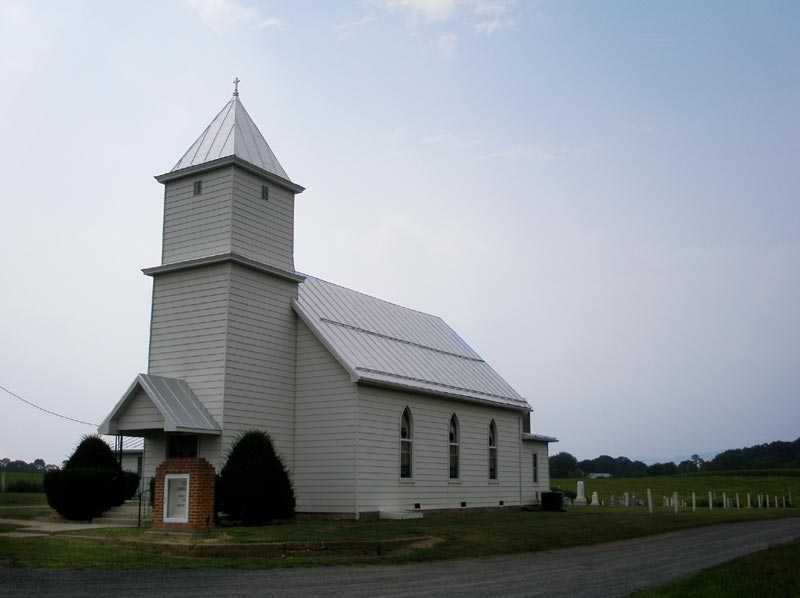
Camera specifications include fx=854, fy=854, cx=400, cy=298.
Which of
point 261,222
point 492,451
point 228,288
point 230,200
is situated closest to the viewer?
point 228,288

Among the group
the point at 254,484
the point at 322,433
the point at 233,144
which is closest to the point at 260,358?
the point at 322,433

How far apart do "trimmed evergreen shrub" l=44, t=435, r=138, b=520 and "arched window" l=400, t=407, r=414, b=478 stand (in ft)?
30.0

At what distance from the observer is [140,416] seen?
997 inches

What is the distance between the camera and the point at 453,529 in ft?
77.9

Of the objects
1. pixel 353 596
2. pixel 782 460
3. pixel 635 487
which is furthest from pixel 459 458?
pixel 782 460

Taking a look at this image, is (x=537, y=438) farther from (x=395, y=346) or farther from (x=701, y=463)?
(x=701, y=463)

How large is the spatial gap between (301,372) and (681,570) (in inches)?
604

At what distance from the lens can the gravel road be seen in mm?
13219

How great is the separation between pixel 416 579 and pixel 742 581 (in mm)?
5502

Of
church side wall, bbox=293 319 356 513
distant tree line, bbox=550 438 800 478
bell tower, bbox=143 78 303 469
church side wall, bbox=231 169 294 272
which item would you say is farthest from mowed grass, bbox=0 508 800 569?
distant tree line, bbox=550 438 800 478

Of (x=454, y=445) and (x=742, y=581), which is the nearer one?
(x=742, y=581)

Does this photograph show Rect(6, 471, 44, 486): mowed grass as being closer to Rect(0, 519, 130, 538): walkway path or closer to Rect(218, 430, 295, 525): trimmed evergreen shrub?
Rect(0, 519, 130, 538): walkway path

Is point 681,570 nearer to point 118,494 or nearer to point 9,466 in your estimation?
point 118,494

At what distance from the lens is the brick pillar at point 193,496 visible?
19.8m
